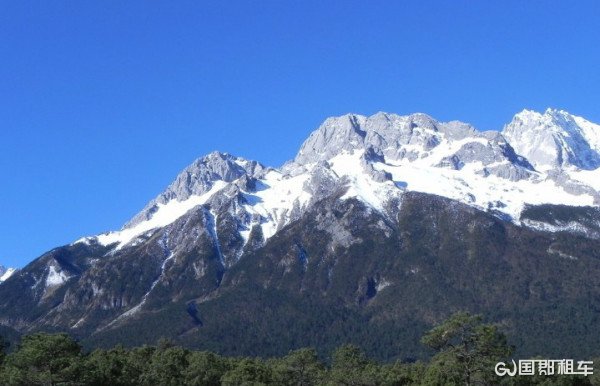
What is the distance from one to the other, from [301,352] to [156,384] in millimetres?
30480

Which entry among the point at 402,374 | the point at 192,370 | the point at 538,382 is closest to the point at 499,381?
the point at 538,382

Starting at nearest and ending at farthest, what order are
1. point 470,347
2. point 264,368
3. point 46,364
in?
point 470,347 → point 46,364 → point 264,368

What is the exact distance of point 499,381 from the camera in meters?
112

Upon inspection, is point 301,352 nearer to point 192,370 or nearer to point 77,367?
point 192,370

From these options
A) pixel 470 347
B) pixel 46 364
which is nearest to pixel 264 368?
pixel 46 364

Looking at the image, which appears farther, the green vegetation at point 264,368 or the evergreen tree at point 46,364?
the evergreen tree at point 46,364

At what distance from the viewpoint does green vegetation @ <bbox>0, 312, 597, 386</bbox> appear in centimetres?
10906

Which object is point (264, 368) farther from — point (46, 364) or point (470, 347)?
point (470, 347)

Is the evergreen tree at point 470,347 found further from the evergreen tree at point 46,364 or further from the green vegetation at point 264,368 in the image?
the evergreen tree at point 46,364

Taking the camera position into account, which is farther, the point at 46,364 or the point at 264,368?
the point at 264,368

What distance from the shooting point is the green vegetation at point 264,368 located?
10906 centimetres

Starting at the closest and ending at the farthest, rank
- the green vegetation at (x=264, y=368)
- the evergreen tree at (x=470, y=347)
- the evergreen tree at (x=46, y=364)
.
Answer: the evergreen tree at (x=470, y=347) → the green vegetation at (x=264, y=368) → the evergreen tree at (x=46, y=364)

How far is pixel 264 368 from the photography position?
165 m

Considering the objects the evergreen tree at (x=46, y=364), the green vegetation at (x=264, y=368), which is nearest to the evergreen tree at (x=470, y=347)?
the green vegetation at (x=264, y=368)
